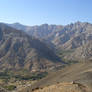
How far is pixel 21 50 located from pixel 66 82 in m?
187

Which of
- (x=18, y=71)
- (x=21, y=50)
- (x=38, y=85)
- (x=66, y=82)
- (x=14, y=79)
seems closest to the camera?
(x=66, y=82)

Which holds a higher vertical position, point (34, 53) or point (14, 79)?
point (34, 53)

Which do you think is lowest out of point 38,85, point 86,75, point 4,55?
point 4,55

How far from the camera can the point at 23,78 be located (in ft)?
451

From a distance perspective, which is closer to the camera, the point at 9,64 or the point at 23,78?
the point at 23,78

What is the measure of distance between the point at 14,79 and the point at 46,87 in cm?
12822

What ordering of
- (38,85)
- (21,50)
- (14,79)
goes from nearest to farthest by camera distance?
(38,85), (14,79), (21,50)

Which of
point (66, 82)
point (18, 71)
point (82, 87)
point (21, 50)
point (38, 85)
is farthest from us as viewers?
point (21, 50)

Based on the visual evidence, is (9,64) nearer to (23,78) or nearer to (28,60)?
(28,60)

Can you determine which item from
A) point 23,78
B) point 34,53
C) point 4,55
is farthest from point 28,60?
point 23,78

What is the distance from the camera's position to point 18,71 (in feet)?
528

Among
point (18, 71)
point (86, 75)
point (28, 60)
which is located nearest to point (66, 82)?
point (86, 75)

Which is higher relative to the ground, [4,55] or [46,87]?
[46,87]

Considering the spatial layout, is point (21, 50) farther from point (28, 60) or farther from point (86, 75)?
point (86, 75)
